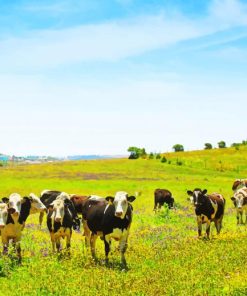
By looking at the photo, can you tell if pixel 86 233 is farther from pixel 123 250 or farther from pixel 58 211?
pixel 123 250

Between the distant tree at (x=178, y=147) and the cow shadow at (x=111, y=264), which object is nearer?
the cow shadow at (x=111, y=264)

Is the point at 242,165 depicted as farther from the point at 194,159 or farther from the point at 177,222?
the point at 177,222

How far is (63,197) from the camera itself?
1753 centimetres

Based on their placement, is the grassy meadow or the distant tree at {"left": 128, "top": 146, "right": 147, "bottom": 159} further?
the distant tree at {"left": 128, "top": 146, "right": 147, "bottom": 159}

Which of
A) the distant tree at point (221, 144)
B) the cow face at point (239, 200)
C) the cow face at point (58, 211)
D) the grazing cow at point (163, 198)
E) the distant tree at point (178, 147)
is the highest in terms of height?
the distant tree at point (221, 144)

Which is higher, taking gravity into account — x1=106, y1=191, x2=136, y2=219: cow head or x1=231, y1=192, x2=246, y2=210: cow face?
x1=106, y1=191, x2=136, y2=219: cow head

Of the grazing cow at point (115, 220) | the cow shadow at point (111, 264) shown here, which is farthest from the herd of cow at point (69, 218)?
the cow shadow at point (111, 264)

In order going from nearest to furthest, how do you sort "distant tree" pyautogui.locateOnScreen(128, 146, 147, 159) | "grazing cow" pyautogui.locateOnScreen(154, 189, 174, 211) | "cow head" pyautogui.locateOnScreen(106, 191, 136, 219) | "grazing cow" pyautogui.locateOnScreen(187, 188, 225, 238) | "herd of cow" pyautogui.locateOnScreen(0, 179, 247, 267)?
"cow head" pyautogui.locateOnScreen(106, 191, 136, 219) < "herd of cow" pyautogui.locateOnScreen(0, 179, 247, 267) < "grazing cow" pyautogui.locateOnScreen(187, 188, 225, 238) < "grazing cow" pyautogui.locateOnScreen(154, 189, 174, 211) < "distant tree" pyautogui.locateOnScreen(128, 146, 147, 159)

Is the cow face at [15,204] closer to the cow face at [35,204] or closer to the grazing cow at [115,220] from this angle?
the cow face at [35,204]

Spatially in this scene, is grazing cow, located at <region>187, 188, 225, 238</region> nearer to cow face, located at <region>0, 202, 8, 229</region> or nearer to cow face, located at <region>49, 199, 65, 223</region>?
cow face, located at <region>49, 199, 65, 223</region>

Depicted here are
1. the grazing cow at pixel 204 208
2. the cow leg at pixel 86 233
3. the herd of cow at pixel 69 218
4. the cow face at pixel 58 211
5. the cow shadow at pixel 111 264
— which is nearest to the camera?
the cow shadow at pixel 111 264

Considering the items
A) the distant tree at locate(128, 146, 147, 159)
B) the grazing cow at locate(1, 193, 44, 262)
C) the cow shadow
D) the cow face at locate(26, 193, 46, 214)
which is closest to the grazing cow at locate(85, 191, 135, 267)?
the cow shadow

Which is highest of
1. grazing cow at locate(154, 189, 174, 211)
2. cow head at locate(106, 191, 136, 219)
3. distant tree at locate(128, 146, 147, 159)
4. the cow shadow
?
distant tree at locate(128, 146, 147, 159)

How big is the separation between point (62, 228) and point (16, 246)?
173cm
